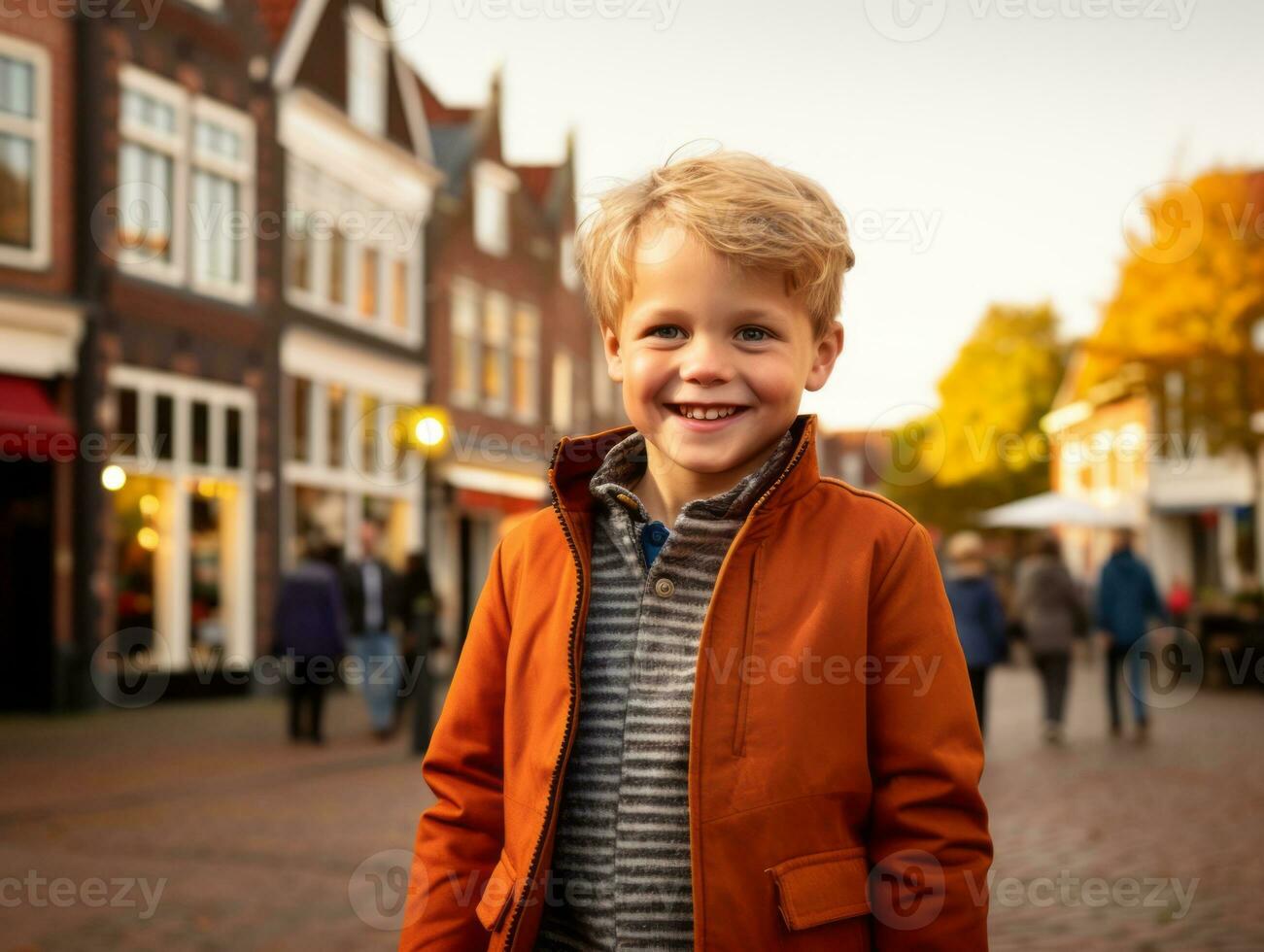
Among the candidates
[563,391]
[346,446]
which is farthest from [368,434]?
[563,391]

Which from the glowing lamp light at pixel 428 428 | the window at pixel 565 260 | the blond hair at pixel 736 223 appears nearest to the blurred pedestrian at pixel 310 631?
the glowing lamp light at pixel 428 428

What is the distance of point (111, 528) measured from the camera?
51.4ft

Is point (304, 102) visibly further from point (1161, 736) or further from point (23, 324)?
point (1161, 736)

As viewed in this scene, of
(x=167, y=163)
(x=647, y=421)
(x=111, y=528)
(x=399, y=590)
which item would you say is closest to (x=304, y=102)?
(x=167, y=163)

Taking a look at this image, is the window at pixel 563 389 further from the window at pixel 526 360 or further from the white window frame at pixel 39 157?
the white window frame at pixel 39 157

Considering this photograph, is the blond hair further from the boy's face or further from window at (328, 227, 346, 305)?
window at (328, 227, 346, 305)

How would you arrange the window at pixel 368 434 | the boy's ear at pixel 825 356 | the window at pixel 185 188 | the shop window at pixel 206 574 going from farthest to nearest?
1. the window at pixel 368 434
2. the shop window at pixel 206 574
3. the window at pixel 185 188
4. the boy's ear at pixel 825 356

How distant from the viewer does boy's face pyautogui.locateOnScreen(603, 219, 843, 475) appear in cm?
195

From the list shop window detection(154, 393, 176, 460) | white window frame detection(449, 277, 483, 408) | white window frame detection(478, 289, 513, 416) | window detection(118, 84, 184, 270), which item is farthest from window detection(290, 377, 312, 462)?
white window frame detection(478, 289, 513, 416)

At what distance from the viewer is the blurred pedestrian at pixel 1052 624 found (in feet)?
41.3

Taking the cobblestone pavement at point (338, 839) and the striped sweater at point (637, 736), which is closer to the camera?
the striped sweater at point (637, 736)

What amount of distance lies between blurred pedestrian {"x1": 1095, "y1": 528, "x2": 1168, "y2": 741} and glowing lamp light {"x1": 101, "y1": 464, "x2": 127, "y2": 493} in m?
9.90

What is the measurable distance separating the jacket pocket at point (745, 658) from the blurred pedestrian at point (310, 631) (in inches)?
420

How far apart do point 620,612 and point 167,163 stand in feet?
53.2
